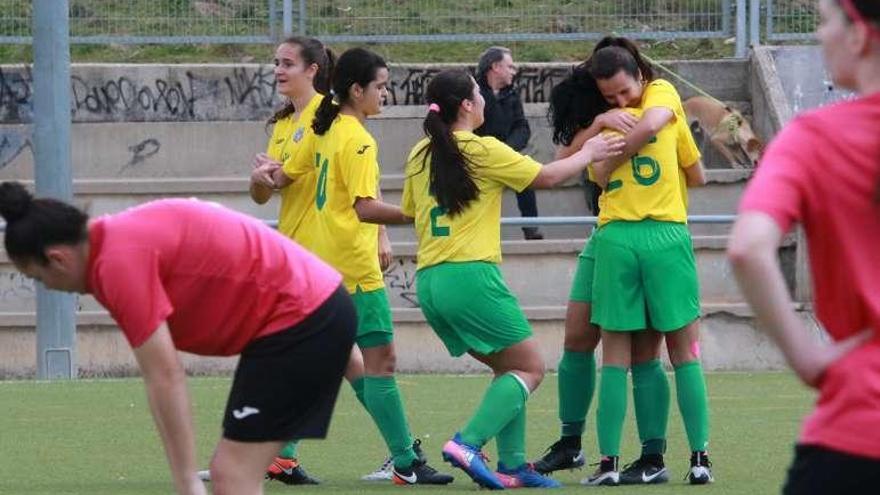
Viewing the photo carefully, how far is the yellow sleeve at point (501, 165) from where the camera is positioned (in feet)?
27.2

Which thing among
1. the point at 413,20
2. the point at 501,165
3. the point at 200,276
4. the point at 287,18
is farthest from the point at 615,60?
the point at 287,18

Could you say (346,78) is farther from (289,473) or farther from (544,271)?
(544,271)

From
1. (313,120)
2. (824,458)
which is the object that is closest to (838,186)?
(824,458)

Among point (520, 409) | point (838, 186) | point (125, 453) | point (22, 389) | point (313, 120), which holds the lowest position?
point (22, 389)

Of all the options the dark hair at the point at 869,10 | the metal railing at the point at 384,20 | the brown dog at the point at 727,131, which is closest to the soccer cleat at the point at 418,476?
the dark hair at the point at 869,10

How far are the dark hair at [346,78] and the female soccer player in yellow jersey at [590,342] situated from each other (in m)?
0.89

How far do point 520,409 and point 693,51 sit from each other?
478 inches

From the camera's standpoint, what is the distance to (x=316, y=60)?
9266 millimetres

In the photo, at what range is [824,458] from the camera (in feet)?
11.8

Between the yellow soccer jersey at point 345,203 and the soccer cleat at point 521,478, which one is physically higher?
the yellow soccer jersey at point 345,203

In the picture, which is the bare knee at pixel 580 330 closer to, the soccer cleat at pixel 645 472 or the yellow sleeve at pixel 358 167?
the soccer cleat at pixel 645 472

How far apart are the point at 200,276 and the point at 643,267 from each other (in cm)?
344

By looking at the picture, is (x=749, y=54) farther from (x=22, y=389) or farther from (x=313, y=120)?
(x=313, y=120)

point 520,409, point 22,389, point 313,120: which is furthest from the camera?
point 22,389
